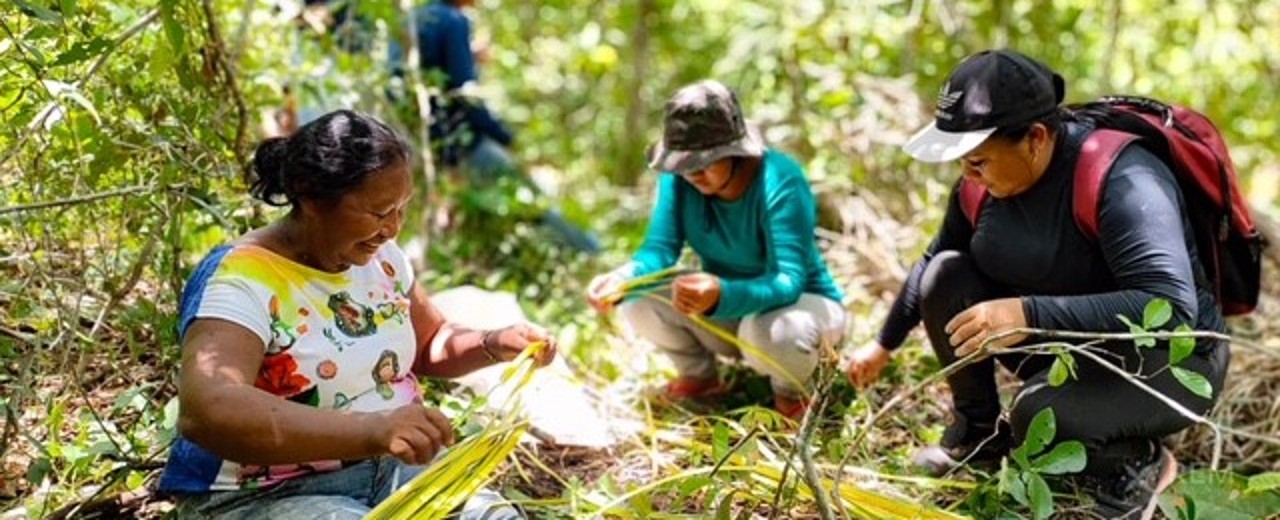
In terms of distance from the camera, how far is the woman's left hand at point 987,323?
243 cm

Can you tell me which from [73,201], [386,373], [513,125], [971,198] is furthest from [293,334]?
[513,125]

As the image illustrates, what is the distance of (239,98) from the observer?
9.95 ft

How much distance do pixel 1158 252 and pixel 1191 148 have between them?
0.33m

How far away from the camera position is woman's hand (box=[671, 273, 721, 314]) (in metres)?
3.12

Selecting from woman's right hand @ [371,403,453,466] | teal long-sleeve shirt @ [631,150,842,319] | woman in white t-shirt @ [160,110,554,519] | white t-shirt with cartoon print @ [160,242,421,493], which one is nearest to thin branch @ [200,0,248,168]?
woman in white t-shirt @ [160,110,554,519]

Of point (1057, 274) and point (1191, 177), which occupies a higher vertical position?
point (1191, 177)

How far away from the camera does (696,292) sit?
3.13 m

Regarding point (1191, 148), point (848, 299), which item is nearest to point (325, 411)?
point (1191, 148)

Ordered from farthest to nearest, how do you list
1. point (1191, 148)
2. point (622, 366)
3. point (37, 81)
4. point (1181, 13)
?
1. point (1181, 13)
2. point (622, 366)
3. point (1191, 148)
4. point (37, 81)

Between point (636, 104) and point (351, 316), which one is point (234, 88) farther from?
point (636, 104)

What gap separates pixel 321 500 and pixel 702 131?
1.39 meters

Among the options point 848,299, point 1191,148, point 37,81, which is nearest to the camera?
point 37,81

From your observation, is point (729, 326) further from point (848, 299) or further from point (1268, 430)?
point (1268, 430)

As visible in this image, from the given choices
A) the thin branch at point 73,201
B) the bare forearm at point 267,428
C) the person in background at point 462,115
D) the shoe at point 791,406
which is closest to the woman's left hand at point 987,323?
the shoe at point 791,406
